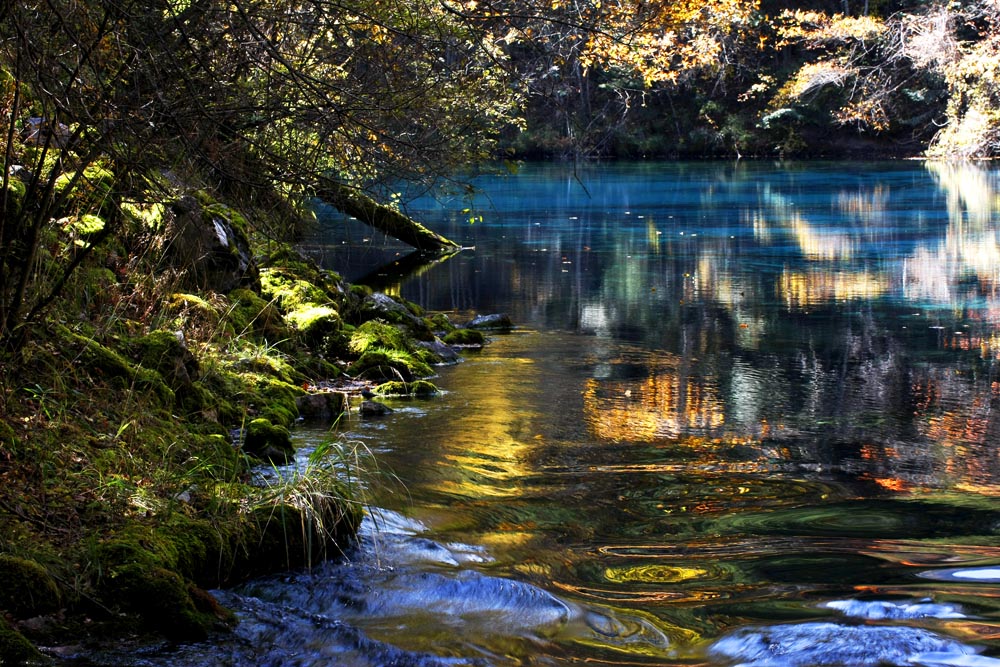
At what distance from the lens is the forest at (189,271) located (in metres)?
4.49

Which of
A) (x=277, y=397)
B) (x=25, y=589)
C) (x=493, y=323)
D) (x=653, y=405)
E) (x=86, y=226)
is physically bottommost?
(x=653, y=405)

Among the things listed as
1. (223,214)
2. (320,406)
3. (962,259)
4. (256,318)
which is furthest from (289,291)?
(962,259)

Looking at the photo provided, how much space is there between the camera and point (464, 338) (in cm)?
1168

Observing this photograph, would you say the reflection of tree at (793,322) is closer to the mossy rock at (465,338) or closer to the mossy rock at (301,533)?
the mossy rock at (465,338)

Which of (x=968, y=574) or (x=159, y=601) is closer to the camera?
(x=159, y=601)

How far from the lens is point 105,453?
5.54 metres

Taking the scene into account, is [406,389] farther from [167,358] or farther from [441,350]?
[167,358]

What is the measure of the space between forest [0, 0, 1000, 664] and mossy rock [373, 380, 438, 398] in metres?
0.03

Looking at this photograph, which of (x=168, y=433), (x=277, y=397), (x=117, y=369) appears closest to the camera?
(x=168, y=433)

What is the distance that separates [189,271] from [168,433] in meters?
3.45

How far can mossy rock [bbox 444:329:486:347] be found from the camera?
38.3 feet

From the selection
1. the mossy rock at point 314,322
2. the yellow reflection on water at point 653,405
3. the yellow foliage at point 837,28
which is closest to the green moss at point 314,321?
the mossy rock at point 314,322

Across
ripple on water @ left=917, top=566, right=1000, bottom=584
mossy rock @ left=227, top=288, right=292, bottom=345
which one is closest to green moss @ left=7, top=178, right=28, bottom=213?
mossy rock @ left=227, top=288, right=292, bottom=345

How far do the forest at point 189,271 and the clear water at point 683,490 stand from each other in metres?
0.40
